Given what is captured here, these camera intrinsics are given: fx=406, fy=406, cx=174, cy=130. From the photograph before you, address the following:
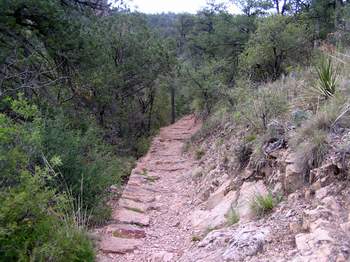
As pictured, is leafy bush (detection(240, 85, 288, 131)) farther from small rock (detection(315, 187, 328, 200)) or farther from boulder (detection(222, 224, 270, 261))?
boulder (detection(222, 224, 270, 261))

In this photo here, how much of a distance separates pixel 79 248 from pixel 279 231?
6.63 feet

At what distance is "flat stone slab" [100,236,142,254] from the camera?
5.22m

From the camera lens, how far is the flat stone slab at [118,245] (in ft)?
17.1

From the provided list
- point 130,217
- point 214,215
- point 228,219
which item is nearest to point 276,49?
point 214,215

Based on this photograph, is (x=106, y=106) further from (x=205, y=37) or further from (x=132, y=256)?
(x=205, y=37)

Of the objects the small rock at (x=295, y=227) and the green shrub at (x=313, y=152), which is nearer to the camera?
the small rock at (x=295, y=227)

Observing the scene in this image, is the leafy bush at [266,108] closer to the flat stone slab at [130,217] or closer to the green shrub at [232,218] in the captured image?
the green shrub at [232,218]

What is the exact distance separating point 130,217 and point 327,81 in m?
3.74

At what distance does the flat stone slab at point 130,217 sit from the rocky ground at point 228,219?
16mm

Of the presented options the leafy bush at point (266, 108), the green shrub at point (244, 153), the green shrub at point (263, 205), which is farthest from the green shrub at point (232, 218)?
the leafy bush at point (266, 108)

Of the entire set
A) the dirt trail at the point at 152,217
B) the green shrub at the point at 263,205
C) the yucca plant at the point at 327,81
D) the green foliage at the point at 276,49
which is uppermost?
the green foliage at the point at 276,49

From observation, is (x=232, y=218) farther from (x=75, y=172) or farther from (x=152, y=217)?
(x=75, y=172)

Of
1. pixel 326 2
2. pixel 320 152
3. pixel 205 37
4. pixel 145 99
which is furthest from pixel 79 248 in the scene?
pixel 205 37

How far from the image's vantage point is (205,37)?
22516mm
